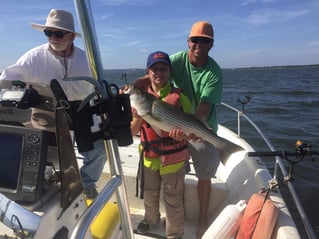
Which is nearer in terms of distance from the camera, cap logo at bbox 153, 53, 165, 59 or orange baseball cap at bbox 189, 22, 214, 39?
cap logo at bbox 153, 53, 165, 59

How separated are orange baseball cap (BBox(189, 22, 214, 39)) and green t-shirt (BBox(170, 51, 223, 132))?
1.06 ft

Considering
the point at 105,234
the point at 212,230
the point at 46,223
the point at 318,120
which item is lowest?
the point at 318,120

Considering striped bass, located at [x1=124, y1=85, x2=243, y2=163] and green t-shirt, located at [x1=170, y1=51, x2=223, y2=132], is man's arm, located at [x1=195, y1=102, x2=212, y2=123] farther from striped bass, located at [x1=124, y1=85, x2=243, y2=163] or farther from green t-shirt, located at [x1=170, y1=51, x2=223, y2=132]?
striped bass, located at [x1=124, y1=85, x2=243, y2=163]

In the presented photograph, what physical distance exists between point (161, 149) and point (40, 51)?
5.79 ft

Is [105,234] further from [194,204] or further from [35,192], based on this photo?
[194,204]

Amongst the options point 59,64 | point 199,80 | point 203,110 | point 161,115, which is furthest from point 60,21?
point 203,110

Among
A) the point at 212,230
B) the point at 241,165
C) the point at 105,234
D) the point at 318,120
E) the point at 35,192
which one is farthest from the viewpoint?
the point at 318,120

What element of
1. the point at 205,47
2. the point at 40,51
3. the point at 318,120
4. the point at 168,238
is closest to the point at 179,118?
the point at 205,47

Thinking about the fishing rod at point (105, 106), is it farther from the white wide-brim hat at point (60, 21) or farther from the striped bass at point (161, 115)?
the white wide-brim hat at point (60, 21)

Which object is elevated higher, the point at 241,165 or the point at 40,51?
the point at 40,51

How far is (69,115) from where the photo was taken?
5.03 ft

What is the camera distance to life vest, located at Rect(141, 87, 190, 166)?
340 centimetres

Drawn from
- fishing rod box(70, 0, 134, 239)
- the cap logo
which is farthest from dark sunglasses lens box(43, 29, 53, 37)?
fishing rod box(70, 0, 134, 239)

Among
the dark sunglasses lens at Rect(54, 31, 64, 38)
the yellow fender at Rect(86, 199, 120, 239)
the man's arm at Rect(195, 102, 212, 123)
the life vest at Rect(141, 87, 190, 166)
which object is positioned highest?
the dark sunglasses lens at Rect(54, 31, 64, 38)
